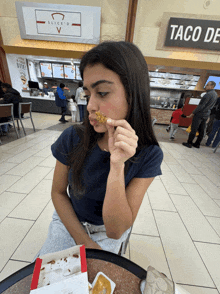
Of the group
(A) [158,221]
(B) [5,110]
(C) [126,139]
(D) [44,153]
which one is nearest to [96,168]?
(C) [126,139]

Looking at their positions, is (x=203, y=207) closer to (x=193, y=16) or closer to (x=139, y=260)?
(x=139, y=260)

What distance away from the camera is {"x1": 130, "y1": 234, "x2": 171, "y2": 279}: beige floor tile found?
3.91ft

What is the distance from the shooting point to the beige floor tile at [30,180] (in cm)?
190

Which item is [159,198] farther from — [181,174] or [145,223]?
[181,174]

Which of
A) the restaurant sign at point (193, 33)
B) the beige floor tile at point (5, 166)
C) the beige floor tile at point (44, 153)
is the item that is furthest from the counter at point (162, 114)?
the beige floor tile at point (5, 166)

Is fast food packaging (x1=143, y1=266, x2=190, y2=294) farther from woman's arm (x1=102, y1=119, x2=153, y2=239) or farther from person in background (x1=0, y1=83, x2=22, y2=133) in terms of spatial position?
person in background (x1=0, y1=83, x2=22, y2=133)

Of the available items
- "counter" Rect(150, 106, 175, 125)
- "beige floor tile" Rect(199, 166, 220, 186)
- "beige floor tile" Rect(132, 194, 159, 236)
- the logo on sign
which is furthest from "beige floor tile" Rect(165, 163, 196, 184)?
the logo on sign

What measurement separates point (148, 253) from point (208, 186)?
6.14 feet

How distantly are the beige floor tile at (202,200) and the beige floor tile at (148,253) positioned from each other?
3.19 ft

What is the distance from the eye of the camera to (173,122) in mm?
4637

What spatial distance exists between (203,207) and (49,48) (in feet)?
22.3

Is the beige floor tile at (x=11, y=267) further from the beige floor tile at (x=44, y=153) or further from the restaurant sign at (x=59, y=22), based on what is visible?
the restaurant sign at (x=59, y=22)

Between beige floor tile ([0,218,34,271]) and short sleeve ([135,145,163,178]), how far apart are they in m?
1.42

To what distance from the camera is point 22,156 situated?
2805mm
